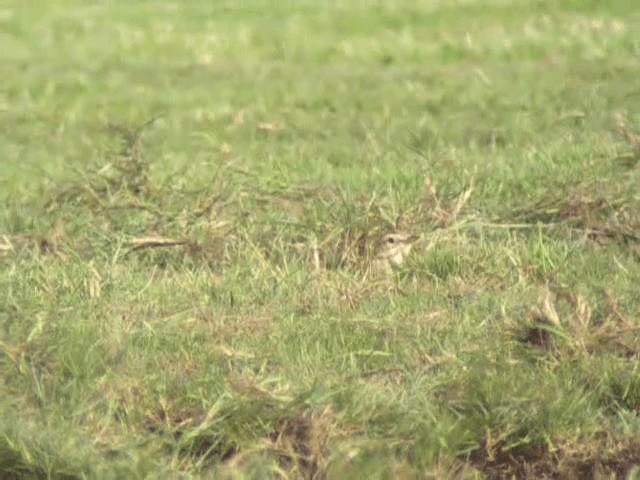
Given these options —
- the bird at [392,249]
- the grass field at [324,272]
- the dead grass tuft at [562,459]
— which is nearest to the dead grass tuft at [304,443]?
the grass field at [324,272]

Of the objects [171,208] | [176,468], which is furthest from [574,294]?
[171,208]

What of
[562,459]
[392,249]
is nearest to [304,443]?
[562,459]

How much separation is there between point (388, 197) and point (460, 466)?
2364 millimetres

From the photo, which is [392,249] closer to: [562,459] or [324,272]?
[324,272]

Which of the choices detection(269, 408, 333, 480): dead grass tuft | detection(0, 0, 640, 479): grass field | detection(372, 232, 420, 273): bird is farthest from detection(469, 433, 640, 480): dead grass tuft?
detection(372, 232, 420, 273): bird

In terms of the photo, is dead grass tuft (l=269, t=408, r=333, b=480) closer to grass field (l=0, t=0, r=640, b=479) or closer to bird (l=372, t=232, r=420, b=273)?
grass field (l=0, t=0, r=640, b=479)

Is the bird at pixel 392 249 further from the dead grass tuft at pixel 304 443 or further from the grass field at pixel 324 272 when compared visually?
the dead grass tuft at pixel 304 443

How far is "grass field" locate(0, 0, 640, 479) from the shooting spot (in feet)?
13.5

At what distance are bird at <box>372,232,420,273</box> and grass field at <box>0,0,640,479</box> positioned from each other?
0.20ft

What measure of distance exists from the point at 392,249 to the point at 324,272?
29 centimetres

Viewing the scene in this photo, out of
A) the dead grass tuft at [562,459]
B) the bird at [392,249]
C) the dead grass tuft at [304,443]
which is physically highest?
the dead grass tuft at [304,443]

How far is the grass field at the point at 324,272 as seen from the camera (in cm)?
412

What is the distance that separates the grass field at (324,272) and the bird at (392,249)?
62 millimetres

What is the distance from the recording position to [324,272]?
549 cm
